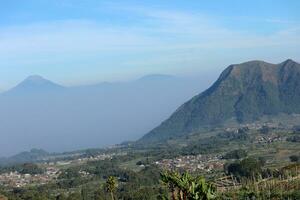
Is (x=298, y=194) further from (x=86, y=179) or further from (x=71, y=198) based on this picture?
(x=86, y=179)

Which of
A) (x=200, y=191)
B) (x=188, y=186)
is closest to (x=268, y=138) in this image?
(x=200, y=191)

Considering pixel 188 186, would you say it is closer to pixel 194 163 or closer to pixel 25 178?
pixel 194 163

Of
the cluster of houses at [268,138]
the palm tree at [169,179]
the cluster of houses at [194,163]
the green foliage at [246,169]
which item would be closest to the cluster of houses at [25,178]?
the cluster of houses at [194,163]

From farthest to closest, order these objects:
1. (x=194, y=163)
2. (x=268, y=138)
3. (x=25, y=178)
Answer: (x=268, y=138)
(x=25, y=178)
(x=194, y=163)

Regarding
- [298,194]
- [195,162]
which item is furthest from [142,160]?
[298,194]

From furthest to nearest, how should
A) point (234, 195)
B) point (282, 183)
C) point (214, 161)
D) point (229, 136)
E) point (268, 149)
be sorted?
1. point (229, 136)
2. point (268, 149)
3. point (214, 161)
4. point (282, 183)
5. point (234, 195)

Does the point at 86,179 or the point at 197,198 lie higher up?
→ the point at 197,198

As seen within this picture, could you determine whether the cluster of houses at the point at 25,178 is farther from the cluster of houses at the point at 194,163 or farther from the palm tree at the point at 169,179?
the palm tree at the point at 169,179
